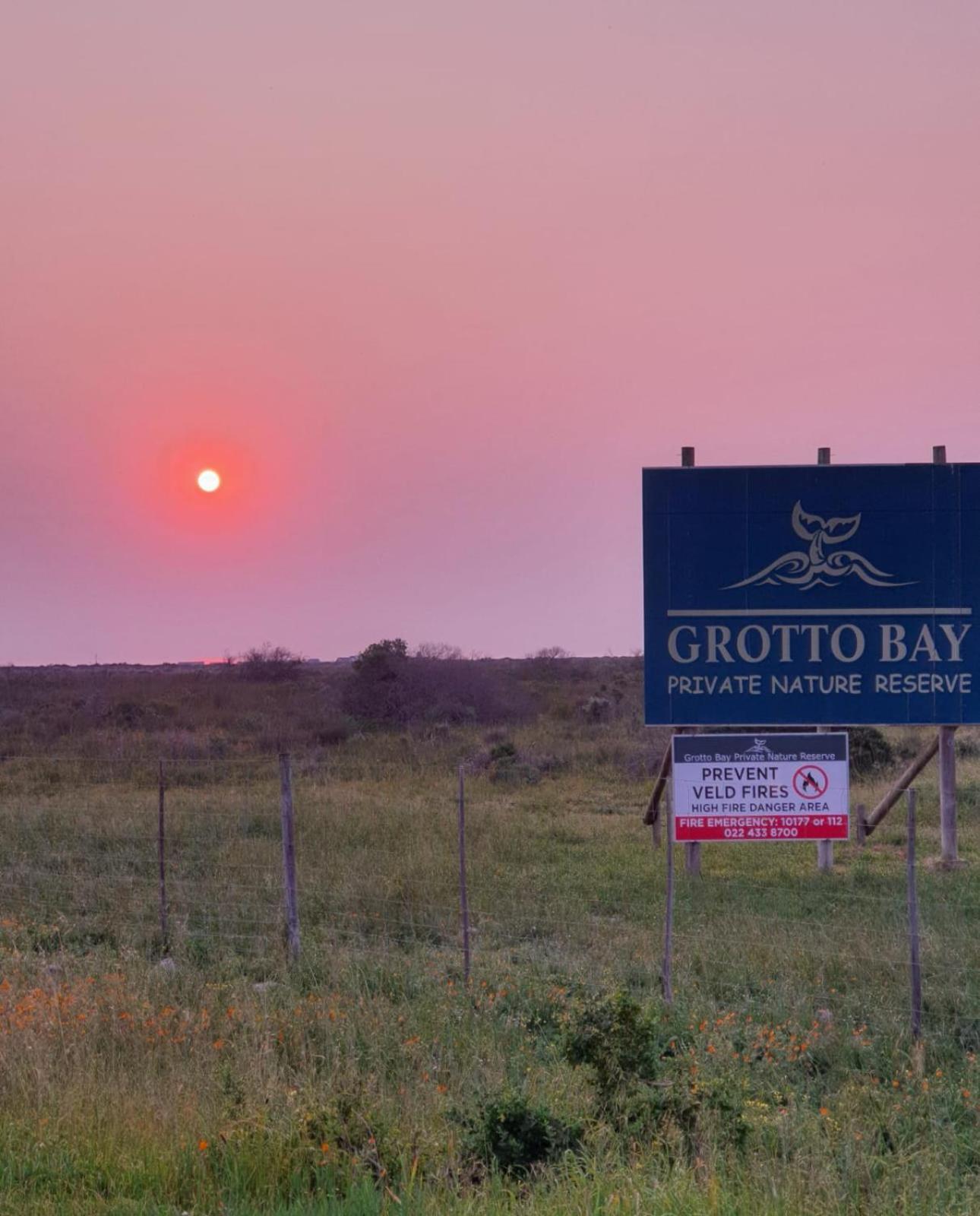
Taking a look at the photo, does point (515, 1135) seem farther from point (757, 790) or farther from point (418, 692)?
point (418, 692)

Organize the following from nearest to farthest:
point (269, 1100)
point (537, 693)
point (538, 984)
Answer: point (269, 1100)
point (538, 984)
point (537, 693)

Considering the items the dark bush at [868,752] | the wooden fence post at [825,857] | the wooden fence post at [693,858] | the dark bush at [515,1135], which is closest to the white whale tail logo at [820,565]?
the wooden fence post at [825,857]

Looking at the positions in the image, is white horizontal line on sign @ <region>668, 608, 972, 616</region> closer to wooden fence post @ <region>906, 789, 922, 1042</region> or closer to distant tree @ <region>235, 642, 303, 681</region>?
wooden fence post @ <region>906, 789, 922, 1042</region>

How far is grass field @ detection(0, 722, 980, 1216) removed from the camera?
5055 millimetres

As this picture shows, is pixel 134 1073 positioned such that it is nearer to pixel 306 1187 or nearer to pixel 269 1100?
pixel 269 1100

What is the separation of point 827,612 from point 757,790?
2899 millimetres

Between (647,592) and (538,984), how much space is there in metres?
7.13

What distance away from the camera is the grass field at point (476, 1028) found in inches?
199

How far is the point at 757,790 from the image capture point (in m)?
13.4

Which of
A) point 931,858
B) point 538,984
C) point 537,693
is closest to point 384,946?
point 538,984

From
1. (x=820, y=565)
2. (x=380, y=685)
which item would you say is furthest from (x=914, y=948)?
(x=380, y=685)

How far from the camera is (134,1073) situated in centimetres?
664

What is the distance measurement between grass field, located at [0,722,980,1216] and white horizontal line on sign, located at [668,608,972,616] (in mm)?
3086

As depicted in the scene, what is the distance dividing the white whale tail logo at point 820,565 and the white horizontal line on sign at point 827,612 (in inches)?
11.3
